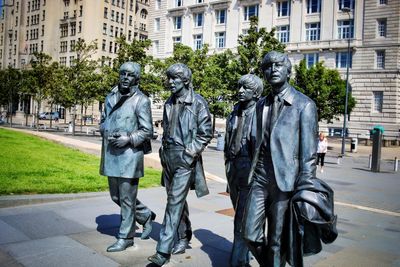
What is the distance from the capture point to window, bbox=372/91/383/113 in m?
44.1

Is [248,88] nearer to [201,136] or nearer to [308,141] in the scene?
[201,136]

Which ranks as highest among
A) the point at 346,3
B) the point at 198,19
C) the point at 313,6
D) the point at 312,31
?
the point at 198,19

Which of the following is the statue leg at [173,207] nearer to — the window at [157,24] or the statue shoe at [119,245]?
the statue shoe at [119,245]

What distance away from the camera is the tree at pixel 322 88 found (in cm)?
3328

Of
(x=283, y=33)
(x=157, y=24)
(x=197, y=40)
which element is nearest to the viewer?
(x=283, y=33)

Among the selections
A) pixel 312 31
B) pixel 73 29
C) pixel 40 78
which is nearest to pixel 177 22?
pixel 312 31

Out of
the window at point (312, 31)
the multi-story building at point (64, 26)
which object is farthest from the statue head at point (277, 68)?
the multi-story building at point (64, 26)

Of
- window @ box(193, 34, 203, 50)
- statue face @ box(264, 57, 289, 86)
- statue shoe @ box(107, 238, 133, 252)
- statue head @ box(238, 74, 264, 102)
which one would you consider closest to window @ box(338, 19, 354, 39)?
window @ box(193, 34, 203, 50)

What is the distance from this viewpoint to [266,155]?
3797 mm

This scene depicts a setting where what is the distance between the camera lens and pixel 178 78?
5070 millimetres

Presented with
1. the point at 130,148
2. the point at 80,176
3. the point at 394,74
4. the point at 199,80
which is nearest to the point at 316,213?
the point at 130,148

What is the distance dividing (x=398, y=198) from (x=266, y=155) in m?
9.14

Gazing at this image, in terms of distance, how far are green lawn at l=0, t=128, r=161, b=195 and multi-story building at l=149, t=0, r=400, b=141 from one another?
33.0 meters

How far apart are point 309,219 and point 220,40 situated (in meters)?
55.3
